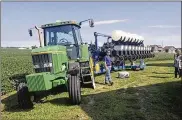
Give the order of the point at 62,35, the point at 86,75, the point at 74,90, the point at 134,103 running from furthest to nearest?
1. the point at 86,75
2. the point at 62,35
3. the point at 134,103
4. the point at 74,90

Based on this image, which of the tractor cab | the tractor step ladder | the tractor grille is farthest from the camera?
the tractor step ladder

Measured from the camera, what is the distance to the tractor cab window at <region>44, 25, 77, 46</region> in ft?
41.1

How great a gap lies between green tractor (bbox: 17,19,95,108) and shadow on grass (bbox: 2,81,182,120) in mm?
677

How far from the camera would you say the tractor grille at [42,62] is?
35.6 feet

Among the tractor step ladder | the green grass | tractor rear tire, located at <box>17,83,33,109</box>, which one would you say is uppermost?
the tractor step ladder

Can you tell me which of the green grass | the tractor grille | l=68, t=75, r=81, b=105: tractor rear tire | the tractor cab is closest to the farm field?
the green grass

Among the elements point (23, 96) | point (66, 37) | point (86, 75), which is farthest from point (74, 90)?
point (66, 37)

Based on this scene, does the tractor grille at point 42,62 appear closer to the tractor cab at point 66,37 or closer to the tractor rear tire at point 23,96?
the tractor rear tire at point 23,96

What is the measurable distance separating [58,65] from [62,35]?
189 cm

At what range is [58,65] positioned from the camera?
36.6 ft

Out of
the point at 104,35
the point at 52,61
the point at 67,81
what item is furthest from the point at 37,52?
the point at 104,35

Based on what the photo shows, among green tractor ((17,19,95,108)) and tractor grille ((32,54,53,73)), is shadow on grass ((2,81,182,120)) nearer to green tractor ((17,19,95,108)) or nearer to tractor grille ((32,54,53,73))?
green tractor ((17,19,95,108))

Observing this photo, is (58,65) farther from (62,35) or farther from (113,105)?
(113,105)

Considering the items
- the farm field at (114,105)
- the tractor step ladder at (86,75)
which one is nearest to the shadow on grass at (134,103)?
the farm field at (114,105)
